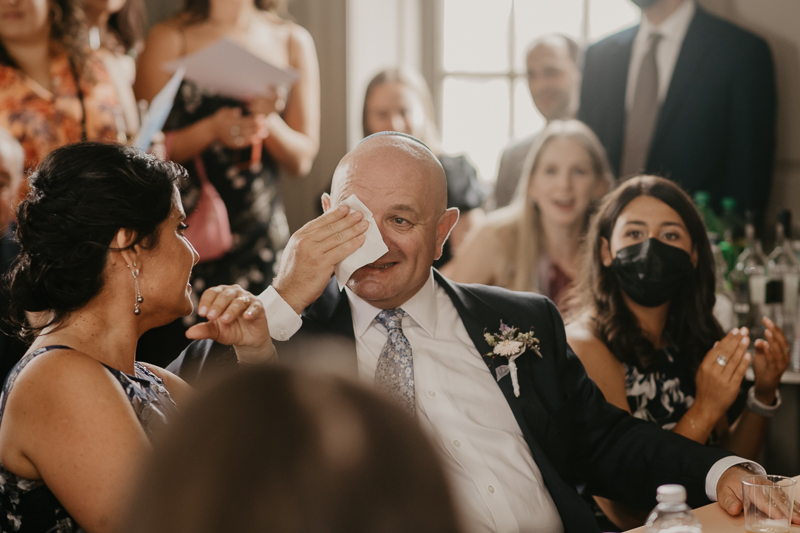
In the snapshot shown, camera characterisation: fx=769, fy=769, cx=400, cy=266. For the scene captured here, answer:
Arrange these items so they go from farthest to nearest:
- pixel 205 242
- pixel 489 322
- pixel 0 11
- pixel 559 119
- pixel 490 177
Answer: pixel 490 177 → pixel 559 119 → pixel 205 242 → pixel 0 11 → pixel 489 322

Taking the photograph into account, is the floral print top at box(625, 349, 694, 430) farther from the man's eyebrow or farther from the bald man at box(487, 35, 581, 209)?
the bald man at box(487, 35, 581, 209)

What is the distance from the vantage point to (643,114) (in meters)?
4.21

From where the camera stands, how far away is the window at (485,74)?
196 inches

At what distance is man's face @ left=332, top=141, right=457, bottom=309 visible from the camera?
1.94 meters

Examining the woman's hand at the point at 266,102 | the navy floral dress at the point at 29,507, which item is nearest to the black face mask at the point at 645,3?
the woman's hand at the point at 266,102

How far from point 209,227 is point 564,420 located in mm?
1878

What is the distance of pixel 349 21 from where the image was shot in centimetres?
451

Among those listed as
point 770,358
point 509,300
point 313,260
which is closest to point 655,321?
point 770,358

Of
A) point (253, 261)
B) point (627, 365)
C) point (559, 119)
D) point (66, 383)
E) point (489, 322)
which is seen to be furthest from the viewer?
point (559, 119)

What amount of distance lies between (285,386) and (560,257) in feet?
9.85

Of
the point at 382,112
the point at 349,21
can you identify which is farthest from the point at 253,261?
the point at 349,21

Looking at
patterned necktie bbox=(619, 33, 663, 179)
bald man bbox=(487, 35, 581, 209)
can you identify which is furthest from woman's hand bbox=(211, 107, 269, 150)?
patterned necktie bbox=(619, 33, 663, 179)

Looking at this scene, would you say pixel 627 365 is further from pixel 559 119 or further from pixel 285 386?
pixel 559 119

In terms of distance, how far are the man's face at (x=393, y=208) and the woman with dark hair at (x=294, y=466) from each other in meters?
1.39
